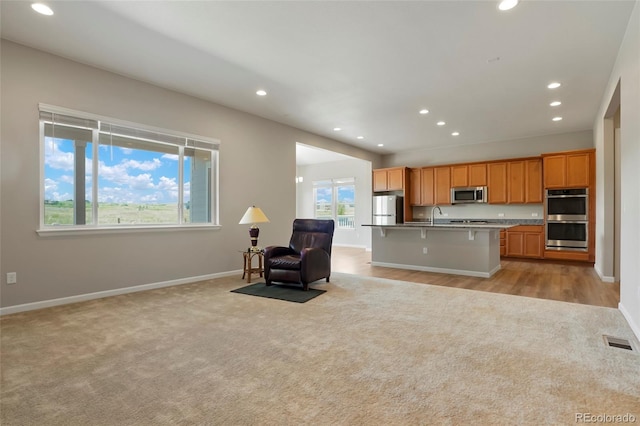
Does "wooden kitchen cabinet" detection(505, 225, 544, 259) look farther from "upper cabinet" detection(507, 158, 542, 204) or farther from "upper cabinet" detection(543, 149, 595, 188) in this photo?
"upper cabinet" detection(543, 149, 595, 188)

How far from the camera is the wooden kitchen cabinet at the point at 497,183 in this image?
7500 millimetres

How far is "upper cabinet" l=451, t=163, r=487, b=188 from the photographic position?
7.78m

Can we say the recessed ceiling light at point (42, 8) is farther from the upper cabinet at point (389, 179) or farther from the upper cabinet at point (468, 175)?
the upper cabinet at point (468, 175)

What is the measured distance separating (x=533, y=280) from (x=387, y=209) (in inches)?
165

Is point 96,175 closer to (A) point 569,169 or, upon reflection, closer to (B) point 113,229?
(B) point 113,229

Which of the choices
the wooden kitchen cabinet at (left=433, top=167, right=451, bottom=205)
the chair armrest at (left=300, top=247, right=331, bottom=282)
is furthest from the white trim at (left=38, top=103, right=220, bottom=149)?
the wooden kitchen cabinet at (left=433, top=167, right=451, bottom=205)

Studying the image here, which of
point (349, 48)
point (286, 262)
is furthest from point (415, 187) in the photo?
point (349, 48)

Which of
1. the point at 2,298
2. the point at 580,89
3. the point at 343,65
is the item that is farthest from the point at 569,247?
the point at 2,298

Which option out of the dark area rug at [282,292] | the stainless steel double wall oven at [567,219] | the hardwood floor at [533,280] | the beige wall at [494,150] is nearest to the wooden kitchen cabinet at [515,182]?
the beige wall at [494,150]

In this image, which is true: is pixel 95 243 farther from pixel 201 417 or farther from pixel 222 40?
pixel 201 417

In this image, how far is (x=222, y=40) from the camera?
10.8 feet

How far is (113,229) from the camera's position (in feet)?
13.3

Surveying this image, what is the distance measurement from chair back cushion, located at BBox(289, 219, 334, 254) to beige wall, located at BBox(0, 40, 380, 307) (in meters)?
1.01

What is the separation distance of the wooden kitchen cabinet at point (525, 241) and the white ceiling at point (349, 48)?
2.65 meters
